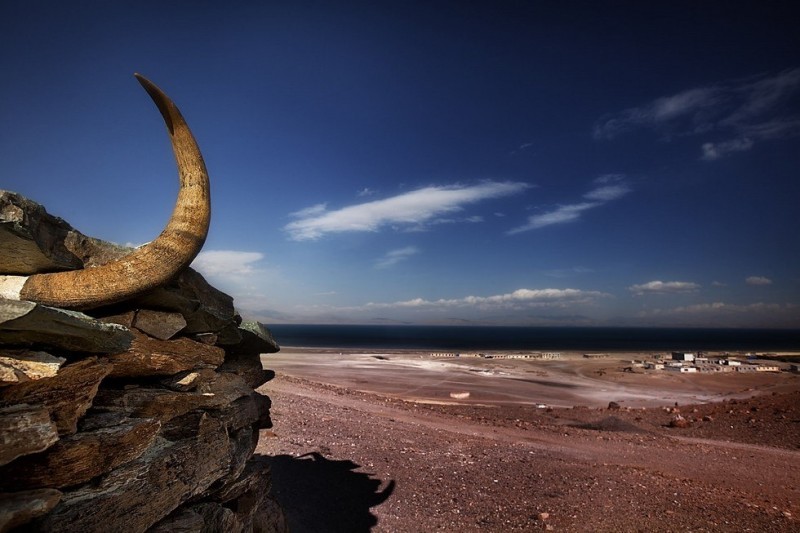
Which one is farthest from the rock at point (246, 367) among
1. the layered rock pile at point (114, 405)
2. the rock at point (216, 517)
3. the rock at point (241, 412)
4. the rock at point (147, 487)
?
the rock at point (216, 517)

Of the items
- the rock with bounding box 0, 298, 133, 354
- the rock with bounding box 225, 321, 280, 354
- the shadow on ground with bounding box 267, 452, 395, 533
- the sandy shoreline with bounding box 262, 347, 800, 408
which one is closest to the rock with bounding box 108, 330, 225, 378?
the rock with bounding box 0, 298, 133, 354

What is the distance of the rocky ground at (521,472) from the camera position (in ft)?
33.4

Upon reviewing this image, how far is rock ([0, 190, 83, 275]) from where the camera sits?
155 inches

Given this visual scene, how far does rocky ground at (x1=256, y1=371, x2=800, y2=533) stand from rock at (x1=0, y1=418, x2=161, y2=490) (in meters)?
6.63

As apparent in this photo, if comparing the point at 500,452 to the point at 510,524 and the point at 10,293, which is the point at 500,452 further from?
the point at 10,293

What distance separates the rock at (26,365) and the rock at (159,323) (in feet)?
4.87

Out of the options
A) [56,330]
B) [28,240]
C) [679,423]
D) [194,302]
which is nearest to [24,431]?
[56,330]

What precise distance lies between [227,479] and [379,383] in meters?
32.6

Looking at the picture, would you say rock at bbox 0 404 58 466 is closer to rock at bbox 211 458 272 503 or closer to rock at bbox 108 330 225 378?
rock at bbox 108 330 225 378

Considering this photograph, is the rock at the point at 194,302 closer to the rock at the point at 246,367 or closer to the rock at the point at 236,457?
the rock at the point at 246,367

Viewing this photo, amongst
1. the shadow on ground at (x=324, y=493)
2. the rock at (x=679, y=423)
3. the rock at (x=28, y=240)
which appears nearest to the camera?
the rock at (x=28, y=240)

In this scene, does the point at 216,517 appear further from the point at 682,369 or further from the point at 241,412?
the point at 682,369

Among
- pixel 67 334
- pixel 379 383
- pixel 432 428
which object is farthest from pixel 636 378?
pixel 67 334

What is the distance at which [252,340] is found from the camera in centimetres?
767
